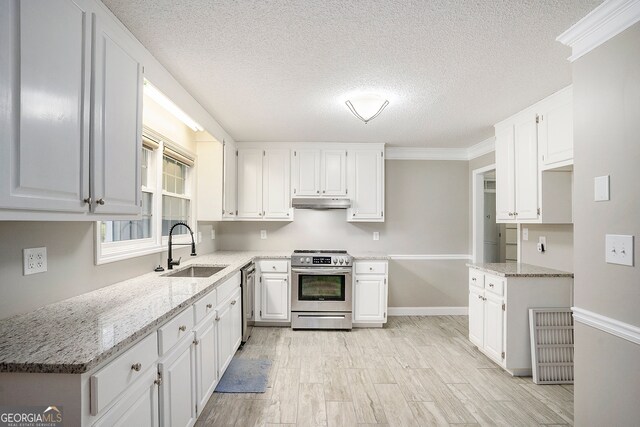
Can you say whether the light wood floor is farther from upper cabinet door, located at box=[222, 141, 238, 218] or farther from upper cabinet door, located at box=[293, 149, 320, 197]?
upper cabinet door, located at box=[293, 149, 320, 197]

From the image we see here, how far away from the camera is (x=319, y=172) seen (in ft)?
13.7

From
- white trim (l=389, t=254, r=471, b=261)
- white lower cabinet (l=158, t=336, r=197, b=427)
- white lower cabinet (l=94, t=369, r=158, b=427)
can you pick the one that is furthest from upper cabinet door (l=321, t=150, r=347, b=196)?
white lower cabinet (l=94, t=369, r=158, b=427)

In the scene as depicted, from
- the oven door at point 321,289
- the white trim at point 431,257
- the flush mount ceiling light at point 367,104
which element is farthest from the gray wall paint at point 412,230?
the flush mount ceiling light at point 367,104

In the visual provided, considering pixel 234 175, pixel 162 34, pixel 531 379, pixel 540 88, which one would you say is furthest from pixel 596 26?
pixel 234 175

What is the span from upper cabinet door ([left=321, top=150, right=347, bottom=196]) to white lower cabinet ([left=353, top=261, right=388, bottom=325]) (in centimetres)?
109

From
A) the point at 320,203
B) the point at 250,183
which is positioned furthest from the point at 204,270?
the point at 320,203

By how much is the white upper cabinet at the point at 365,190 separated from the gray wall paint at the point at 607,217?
2.50 m

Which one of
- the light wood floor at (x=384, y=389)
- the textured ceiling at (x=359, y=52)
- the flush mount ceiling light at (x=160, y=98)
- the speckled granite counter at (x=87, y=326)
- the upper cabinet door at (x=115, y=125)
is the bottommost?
the light wood floor at (x=384, y=389)

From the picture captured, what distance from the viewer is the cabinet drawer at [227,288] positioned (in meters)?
2.41

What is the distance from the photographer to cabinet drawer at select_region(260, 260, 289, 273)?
12.7 feet

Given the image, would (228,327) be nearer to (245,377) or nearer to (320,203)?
(245,377)

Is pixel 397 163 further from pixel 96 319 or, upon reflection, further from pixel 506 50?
pixel 96 319

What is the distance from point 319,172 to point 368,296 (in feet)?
5.71

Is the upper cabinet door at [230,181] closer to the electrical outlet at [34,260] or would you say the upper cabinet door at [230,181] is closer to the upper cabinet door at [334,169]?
the upper cabinet door at [334,169]
